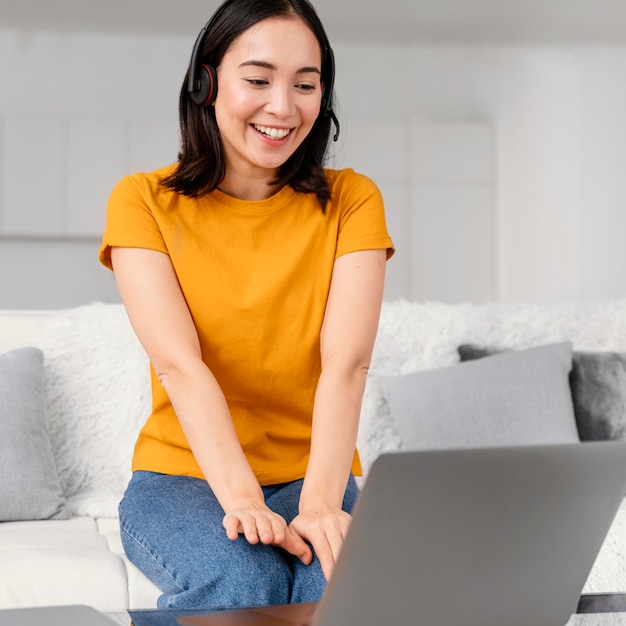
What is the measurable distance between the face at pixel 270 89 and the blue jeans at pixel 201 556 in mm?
493

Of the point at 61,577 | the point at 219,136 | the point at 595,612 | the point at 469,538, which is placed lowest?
the point at 61,577

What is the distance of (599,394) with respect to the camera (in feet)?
6.31

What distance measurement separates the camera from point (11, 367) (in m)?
1.70

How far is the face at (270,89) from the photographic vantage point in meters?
1.27

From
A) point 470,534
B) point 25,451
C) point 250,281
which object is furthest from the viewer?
point 25,451

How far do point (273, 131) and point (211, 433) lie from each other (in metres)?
0.44

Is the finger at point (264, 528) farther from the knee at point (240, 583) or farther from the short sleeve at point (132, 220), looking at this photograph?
the short sleeve at point (132, 220)

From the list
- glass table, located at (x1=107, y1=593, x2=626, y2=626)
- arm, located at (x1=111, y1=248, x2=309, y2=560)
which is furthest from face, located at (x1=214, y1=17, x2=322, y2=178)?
glass table, located at (x1=107, y1=593, x2=626, y2=626)

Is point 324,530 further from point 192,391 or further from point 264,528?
point 192,391

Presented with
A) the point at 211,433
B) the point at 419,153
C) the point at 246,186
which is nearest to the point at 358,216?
the point at 246,186

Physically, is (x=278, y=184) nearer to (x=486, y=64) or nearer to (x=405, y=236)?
(x=405, y=236)

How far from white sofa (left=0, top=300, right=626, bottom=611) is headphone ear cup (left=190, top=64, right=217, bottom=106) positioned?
2.21 ft

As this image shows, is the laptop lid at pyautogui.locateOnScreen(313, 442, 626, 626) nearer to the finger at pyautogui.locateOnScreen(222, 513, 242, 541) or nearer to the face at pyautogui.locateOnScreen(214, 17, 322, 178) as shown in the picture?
the finger at pyautogui.locateOnScreen(222, 513, 242, 541)

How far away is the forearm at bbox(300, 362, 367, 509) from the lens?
116 centimetres
